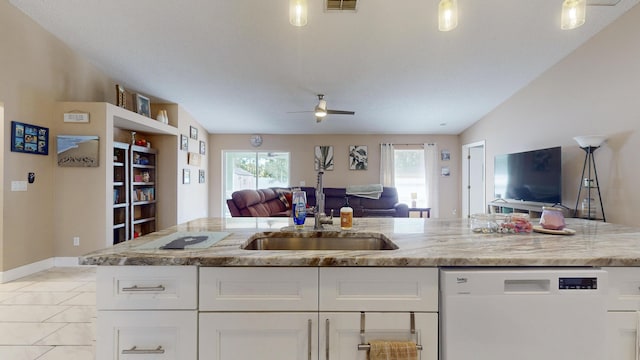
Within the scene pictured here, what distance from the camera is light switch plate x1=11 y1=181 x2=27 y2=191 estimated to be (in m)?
3.18

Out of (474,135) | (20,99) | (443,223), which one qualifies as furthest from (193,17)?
(474,135)

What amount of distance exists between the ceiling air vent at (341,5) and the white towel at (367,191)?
170 inches

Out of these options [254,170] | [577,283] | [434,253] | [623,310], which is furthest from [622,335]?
[254,170]

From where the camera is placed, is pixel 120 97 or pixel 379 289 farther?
pixel 120 97

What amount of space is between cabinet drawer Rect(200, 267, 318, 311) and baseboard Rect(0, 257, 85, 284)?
11.6 feet

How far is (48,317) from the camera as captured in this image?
2.35m

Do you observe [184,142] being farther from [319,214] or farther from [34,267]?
[319,214]

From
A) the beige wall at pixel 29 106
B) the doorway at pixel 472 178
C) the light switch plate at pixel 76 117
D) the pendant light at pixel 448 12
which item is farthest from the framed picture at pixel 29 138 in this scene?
the doorway at pixel 472 178

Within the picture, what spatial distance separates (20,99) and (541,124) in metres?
6.73

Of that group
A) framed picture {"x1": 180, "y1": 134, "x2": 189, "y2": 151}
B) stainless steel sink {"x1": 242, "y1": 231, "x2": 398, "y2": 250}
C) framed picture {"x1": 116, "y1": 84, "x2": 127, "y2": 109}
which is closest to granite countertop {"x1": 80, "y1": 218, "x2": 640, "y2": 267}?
stainless steel sink {"x1": 242, "y1": 231, "x2": 398, "y2": 250}

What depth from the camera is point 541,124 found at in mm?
4262

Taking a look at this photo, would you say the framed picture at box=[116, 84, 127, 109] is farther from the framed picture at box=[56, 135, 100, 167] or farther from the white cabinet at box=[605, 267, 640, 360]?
the white cabinet at box=[605, 267, 640, 360]

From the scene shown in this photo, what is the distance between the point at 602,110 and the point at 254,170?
6464 mm

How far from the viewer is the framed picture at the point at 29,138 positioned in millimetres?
3148
